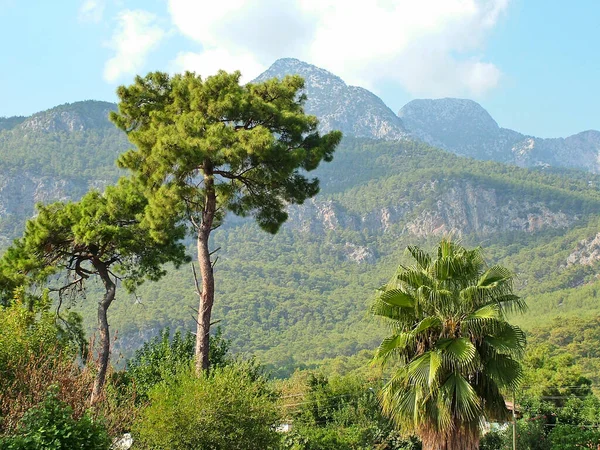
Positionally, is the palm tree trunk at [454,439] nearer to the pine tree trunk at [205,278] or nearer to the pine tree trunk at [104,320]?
the pine tree trunk at [205,278]

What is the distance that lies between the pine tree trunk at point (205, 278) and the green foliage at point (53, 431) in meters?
5.28

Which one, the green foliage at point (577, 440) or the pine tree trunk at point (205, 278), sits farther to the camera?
the green foliage at point (577, 440)

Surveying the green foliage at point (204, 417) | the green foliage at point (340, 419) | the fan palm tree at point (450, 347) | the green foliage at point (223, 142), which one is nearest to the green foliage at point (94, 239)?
the green foliage at point (223, 142)

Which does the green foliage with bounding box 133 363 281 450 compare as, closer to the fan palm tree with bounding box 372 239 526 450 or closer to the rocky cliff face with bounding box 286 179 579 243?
the fan palm tree with bounding box 372 239 526 450

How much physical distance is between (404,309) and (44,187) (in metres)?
177

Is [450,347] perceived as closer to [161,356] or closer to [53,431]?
[53,431]

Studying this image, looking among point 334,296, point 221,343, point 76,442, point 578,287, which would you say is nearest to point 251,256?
point 334,296

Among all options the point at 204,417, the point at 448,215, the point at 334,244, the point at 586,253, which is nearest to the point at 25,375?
the point at 204,417

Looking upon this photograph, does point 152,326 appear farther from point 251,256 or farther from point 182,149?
point 182,149

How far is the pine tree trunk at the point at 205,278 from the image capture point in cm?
1619

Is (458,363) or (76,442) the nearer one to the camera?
(76,442)

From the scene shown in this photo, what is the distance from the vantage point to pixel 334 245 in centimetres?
18125

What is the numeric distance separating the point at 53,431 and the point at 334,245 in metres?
172

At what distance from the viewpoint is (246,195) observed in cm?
1833
